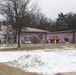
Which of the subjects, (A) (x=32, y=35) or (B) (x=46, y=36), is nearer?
(A) (x=32, y=35)

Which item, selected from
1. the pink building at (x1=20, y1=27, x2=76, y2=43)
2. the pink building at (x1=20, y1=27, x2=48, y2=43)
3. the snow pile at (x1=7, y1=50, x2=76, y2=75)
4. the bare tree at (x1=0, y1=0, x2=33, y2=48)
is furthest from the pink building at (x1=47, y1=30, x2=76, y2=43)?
the snow pile at (x1=7, y1=50, x2=76, y2=75)

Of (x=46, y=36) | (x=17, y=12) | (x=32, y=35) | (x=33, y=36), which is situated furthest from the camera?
(x=46, y=36)

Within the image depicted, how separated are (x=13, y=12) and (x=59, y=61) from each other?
23637mm

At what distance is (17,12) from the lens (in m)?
40.8

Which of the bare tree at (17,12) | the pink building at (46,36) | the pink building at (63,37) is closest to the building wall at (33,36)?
the pink building at (46,36)

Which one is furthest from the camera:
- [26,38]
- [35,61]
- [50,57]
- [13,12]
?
[26,38]

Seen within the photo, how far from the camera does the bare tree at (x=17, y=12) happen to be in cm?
4053

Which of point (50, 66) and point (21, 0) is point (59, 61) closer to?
point (50, 66)

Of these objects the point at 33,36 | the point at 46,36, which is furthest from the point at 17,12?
the point at 46,36

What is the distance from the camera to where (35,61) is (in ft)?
59.4

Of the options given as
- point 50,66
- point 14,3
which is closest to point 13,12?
point 14,3

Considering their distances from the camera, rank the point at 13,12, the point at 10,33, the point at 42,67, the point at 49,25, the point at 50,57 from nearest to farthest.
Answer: the point at 42,67
the point at 50,57
the point at 13,12
the point at 10,33
the point at 49,25

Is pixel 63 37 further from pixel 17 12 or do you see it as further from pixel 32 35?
pixel 17 12

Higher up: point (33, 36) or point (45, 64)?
point (33, 36)
